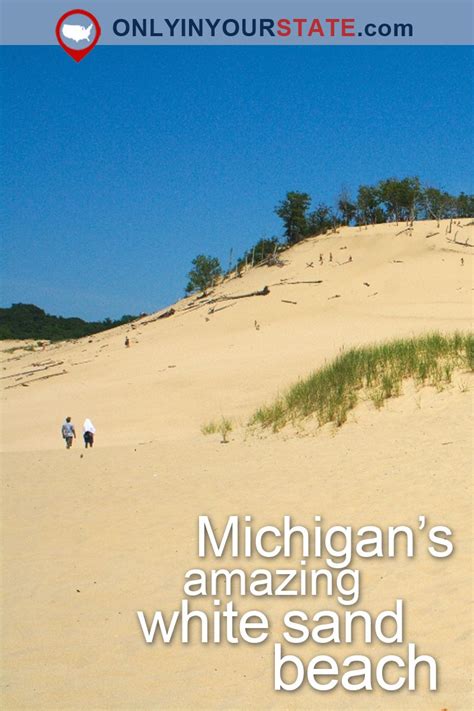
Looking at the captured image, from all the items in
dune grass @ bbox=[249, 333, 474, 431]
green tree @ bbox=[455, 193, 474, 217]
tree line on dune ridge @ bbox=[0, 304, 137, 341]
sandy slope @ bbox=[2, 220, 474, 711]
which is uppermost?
green tree @ bbox=[455, 193, 474, 217]

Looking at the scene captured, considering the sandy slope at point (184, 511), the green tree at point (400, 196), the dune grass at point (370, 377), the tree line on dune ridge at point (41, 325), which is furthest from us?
the tree line on dune ridge at point (41, 325)

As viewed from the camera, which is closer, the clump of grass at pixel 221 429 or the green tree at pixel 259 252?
the clump of grass at pixel 221 429

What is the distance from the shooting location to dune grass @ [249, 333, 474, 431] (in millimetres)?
12695

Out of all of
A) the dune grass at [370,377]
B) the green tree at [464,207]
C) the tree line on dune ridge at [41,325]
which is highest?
the green tree at [464,207]

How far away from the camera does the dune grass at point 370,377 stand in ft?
41.7

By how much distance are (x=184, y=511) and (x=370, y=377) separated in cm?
578

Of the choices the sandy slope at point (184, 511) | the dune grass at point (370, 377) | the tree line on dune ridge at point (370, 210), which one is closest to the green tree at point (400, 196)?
the tree line on dune ridge at point (370, 210)

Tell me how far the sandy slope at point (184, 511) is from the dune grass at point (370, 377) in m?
0.52

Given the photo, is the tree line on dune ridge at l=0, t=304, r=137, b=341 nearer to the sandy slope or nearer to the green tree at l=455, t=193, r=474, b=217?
the green tree at l=455, t=193, r=474, b=217

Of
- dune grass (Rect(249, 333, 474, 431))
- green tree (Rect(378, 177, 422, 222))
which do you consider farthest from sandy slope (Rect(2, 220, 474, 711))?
green tree (Rect(378, 177, 422, 222))

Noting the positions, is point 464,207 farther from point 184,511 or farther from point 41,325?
point 41,325

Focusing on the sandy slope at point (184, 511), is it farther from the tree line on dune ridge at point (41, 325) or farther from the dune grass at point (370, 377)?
the tree line on dune ridge at point (41, 325)

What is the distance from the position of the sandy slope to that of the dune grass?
0.52 meters

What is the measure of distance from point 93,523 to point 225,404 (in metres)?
10.5
